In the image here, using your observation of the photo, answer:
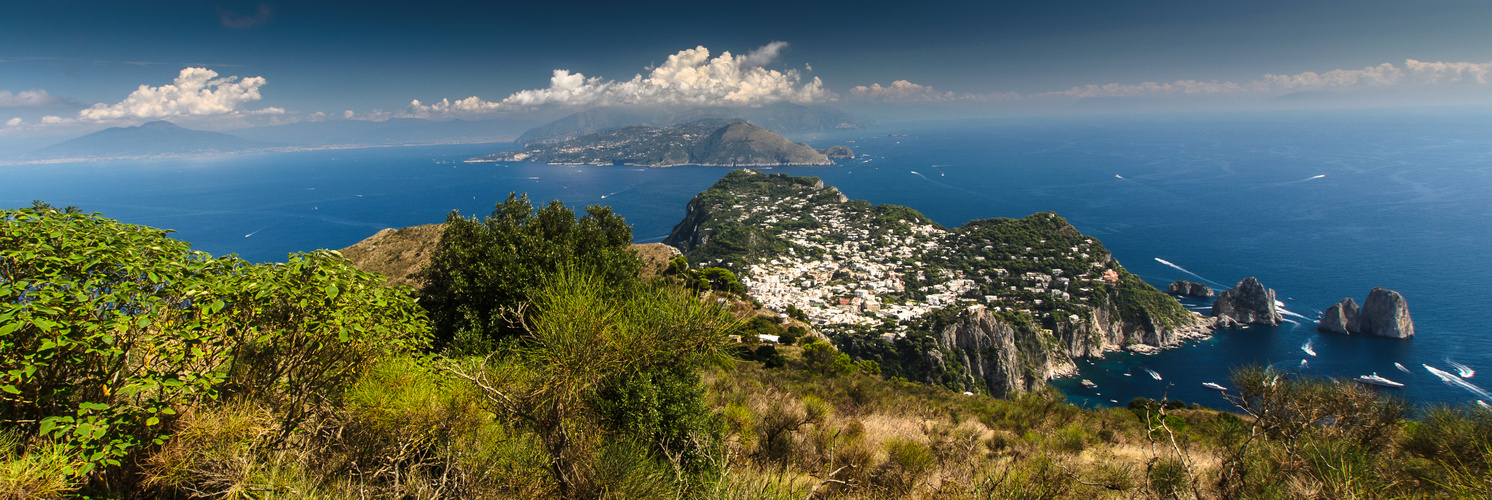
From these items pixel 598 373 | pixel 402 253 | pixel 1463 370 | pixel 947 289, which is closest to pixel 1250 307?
pixel 1463 370

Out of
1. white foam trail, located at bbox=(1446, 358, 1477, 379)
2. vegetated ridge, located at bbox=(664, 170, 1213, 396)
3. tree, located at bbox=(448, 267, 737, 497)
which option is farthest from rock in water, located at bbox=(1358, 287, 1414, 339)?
tree, located at bbox=(448, 267, 737, 497)

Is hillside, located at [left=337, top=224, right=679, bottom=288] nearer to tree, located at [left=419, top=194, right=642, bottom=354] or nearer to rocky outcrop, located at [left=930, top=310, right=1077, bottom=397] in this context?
tree, located at [left=419, top=194, right=642, bottom=354]

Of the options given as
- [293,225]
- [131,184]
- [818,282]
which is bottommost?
[818,282]

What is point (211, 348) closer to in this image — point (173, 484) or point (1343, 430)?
point (173, 484)

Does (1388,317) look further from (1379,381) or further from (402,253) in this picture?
(402,253)

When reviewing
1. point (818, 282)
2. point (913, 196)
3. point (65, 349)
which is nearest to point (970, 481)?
point (65, 349)
